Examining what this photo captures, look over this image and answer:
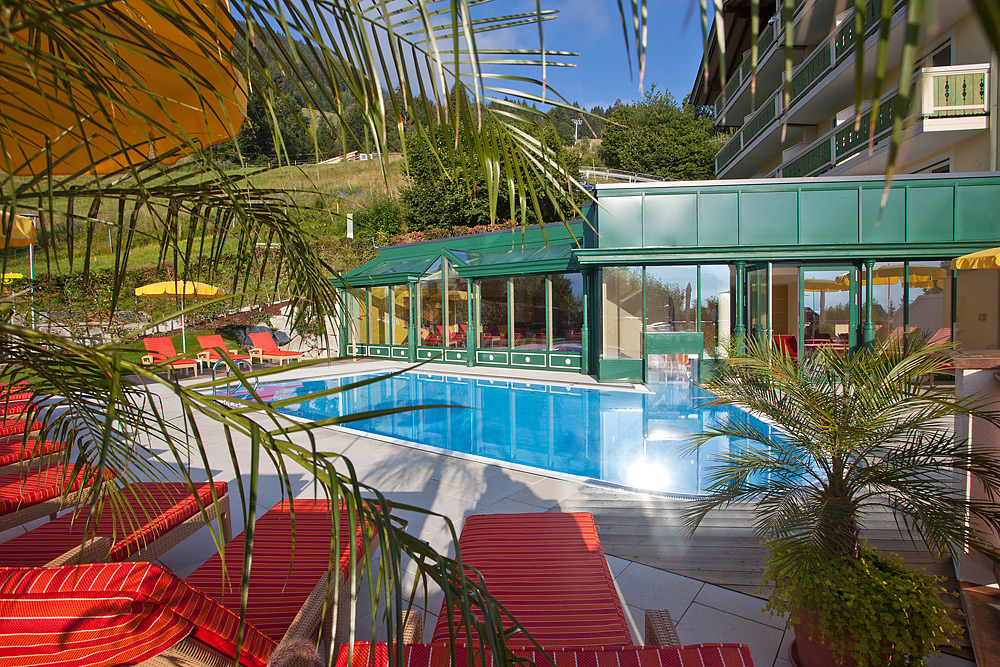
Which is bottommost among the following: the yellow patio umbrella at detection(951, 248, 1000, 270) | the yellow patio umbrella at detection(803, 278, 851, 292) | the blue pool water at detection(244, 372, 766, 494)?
the blue pool water at detection(244, 372, 766, 494)

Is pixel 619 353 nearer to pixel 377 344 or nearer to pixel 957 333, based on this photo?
pixel 957 333

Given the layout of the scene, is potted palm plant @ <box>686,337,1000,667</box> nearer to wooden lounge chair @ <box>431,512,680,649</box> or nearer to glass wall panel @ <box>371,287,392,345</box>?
wooden lounge chair @ <box>431,512,680,649</box>

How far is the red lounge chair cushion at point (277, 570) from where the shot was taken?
229cm

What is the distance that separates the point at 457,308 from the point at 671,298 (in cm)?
576

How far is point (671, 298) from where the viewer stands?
11.9m

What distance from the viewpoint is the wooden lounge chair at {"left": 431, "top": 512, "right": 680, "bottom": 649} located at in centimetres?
214

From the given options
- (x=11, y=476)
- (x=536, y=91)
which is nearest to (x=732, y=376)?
(x=536, y=91)

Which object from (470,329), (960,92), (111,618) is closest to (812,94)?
(960,92)

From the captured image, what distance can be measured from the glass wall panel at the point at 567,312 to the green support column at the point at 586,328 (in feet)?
0.57


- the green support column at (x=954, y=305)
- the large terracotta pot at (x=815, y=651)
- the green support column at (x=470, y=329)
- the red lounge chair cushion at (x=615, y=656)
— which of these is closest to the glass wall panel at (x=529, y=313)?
the green support column at (x=470, y=329)

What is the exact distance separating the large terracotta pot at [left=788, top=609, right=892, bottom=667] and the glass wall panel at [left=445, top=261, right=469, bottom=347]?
12.9 meters

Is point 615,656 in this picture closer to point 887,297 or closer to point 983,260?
point 983,260

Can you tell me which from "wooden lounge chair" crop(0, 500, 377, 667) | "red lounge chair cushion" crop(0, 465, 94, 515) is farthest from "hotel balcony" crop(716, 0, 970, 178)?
"wooden lounge chair" crop(0, 500, 377, 667)

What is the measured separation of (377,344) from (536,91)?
647 inches
